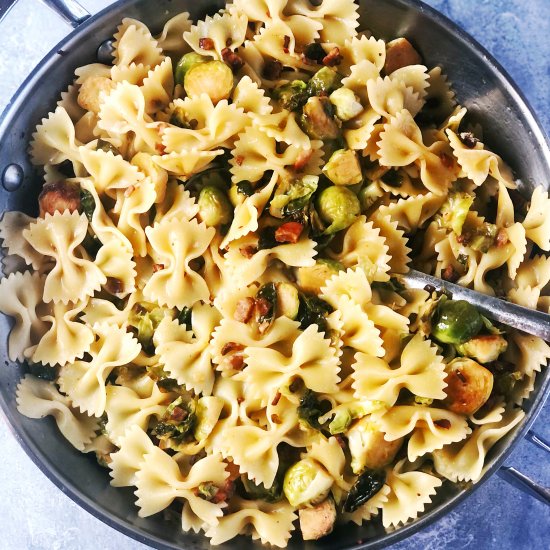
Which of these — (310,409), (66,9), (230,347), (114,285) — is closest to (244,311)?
(230,347)

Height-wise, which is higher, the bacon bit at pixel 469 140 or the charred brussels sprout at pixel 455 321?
the bacon bit at pixel 469 140

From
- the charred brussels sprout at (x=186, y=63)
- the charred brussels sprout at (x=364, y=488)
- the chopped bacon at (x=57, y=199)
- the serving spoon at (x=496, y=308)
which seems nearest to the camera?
the serving spoon at (x=496, y=308)

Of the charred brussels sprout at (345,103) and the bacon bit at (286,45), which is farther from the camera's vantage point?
the bacon bit at (286,45)

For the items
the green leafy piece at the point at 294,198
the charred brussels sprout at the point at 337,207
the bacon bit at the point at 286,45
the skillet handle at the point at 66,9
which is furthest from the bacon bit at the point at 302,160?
the skillet handle at the point at 66,9

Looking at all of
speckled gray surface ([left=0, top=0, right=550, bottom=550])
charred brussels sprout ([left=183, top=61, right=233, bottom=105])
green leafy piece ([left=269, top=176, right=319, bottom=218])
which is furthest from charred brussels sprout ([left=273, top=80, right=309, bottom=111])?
speckled gray surface ([left=0, top=0, right=550, bottom=550])

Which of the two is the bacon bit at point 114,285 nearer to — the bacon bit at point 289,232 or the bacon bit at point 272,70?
the bacon bit at point 289,232

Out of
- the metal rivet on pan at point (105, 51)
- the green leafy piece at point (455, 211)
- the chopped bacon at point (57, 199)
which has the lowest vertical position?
the green leafy piece at point (455, 211)
